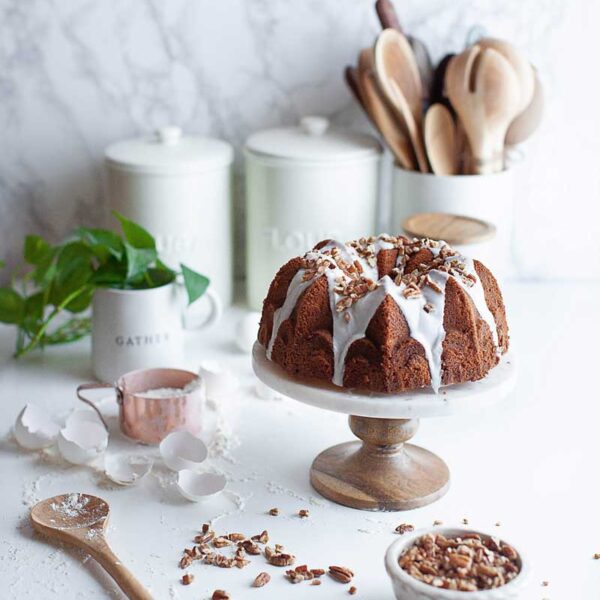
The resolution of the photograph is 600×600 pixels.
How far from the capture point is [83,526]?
3.20ft

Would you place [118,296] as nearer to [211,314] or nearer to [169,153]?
[211,314]

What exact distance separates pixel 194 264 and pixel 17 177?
335 mm

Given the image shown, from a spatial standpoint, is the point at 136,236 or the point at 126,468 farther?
the point at 136,236

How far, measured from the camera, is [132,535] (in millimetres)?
991

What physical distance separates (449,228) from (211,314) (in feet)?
1.09

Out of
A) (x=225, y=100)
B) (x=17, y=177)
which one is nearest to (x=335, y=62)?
(x=225, y=100)

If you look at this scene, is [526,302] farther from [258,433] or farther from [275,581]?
[275,581]

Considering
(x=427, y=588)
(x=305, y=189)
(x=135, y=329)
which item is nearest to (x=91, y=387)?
(x=135, y=329)

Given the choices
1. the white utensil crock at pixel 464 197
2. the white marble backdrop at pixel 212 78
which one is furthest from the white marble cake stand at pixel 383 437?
the white marble backdrop at pixel 212 78

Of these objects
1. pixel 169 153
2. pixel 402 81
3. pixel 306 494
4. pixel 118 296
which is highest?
pixel 402 81

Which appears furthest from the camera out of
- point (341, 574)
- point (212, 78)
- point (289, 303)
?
point (212, 78)

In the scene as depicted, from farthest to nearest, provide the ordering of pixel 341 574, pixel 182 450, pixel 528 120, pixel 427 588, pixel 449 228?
pixel 528 120, pixel 449 228, pixel 182 450, pixel 341 574, pixel 427 588

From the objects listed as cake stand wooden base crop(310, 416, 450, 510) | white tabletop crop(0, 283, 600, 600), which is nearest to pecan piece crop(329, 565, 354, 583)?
white tabletop crop(0, 283, 600, 600)

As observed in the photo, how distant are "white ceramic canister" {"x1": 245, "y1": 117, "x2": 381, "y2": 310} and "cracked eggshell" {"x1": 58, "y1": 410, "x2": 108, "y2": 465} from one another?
44cm
